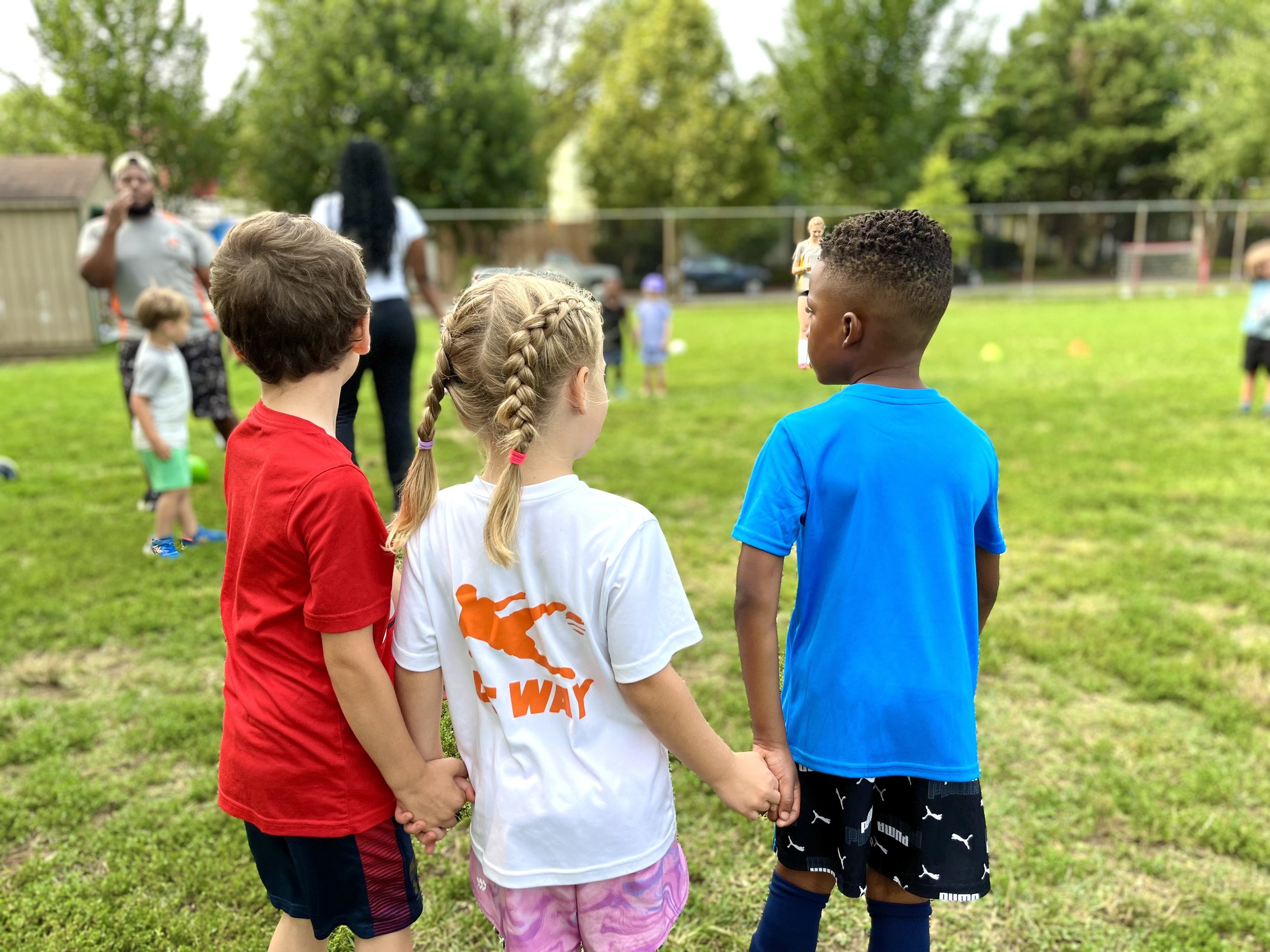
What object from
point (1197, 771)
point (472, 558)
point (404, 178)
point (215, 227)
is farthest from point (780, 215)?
point (472, 558)

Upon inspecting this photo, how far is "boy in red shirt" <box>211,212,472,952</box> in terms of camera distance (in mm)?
1382

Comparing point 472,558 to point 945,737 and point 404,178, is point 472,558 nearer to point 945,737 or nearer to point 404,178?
point 945,737

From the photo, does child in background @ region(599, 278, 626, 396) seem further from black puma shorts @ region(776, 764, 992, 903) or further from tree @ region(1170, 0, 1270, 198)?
tree @ region(1170, 0, 1270, 198)

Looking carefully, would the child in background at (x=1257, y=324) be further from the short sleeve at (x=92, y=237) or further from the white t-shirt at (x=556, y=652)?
the short sleeve at (x=92, y=237)

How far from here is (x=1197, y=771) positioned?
9.17 feet

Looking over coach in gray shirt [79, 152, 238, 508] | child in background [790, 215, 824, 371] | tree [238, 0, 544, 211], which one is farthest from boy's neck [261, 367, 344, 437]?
tree [238, 0, 544, 211]

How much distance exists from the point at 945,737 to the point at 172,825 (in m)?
2.12

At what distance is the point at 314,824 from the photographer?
58.2 inches

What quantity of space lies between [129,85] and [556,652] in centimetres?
1932

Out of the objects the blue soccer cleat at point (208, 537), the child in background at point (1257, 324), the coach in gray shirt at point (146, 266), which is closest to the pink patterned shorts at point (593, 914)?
the blue soccer cleat at point (208, 537)

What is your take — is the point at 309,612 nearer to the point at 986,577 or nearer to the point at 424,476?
the point at 424,476

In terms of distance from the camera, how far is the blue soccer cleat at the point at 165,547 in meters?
1.66

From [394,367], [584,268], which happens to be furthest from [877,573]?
[584,268]

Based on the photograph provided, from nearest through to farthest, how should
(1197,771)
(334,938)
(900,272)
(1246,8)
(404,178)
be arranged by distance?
1. (900,272)
2. (334,938)
3. (1197,771)
4. (404,178)
5. (1246,8)
